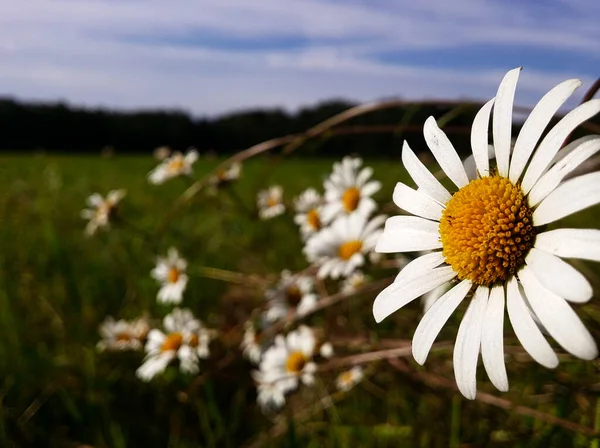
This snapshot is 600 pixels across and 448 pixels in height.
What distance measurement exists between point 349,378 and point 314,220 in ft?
1.45

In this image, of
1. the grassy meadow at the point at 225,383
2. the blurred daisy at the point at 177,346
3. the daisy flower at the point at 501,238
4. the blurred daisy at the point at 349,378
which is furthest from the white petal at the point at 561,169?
the blurred daisy at the point at 177,346

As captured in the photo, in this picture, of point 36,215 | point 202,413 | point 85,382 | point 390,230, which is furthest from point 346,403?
point 36,215

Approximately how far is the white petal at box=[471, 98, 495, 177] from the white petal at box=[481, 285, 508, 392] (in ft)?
0.43

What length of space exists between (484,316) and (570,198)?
4.9 inches

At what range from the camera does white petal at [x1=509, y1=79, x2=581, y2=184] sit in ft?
1.71

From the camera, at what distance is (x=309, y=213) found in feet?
5.36

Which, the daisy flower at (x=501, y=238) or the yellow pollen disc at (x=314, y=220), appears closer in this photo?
the daisy flower at (x=501, y=238)

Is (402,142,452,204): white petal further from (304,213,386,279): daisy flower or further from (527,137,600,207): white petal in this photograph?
(304,213,386,279): daisy flower

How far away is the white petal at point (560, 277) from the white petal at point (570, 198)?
3 cm

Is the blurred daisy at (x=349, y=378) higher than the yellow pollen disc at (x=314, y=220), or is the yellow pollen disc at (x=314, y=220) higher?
the yellow pollen disc at (x=314, y=220)

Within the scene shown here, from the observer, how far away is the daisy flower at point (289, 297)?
140 cm

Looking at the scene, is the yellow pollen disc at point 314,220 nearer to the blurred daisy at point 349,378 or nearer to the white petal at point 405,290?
the blurred daisy at point 349,378

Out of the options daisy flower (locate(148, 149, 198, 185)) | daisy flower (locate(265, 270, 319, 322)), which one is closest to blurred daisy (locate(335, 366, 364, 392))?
daisy flower (locate(265, 270, 319, 322))

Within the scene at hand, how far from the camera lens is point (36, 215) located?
2.59 metres
